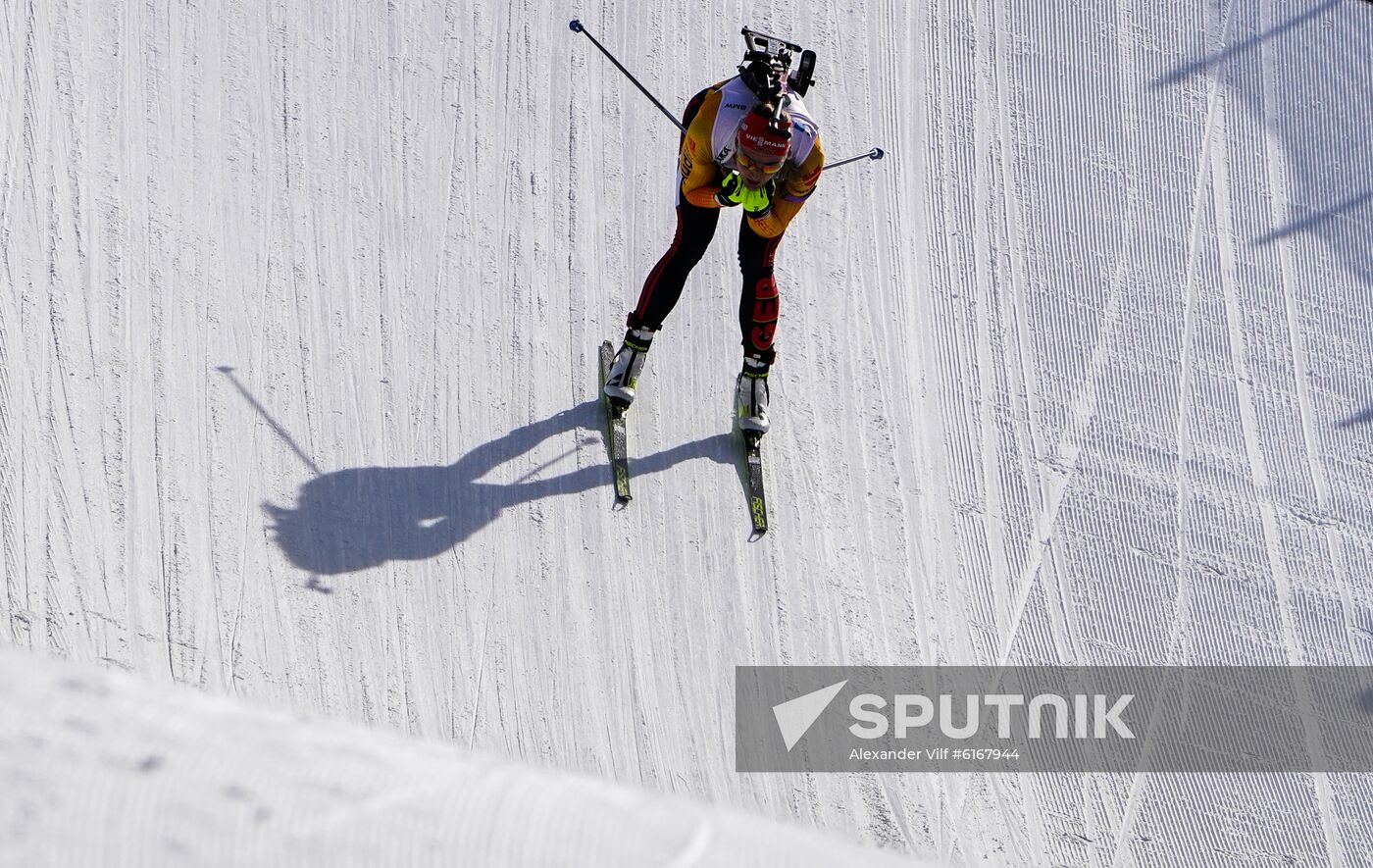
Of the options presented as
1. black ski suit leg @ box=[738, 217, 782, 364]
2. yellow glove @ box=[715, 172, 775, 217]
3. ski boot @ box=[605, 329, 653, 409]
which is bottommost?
ski boot @ box=[605, 329, 653, 409]

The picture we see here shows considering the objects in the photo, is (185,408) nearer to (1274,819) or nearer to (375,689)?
(375,689)

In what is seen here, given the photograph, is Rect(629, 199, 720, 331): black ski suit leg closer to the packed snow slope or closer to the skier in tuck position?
the skier in tuck position

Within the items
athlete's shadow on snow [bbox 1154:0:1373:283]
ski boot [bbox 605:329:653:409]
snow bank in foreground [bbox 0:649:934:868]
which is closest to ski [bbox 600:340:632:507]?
ski boot [bbox 605:329:653:409]

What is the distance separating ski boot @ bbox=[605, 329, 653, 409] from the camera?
534 centimetres

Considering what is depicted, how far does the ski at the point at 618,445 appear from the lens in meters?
5.21

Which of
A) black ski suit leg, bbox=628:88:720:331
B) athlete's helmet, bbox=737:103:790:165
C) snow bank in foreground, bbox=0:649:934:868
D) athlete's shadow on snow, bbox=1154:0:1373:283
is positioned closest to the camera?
snow bank in foreground, bbox=0:649:934:868

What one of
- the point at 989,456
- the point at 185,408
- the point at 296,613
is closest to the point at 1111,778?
the point at 989,456

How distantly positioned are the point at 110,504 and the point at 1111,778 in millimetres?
3714

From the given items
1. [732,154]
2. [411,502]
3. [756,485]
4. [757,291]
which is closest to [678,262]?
[757,291]

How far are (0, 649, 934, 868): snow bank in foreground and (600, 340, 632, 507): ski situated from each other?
3.44 meters

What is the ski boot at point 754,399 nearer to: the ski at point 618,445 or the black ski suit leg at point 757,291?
the black ski suit leg at point 757,291

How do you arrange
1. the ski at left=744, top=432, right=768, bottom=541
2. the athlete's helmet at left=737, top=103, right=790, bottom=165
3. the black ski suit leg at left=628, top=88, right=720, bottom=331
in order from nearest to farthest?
the athlete's helmet at left=737, top=103, right=790, bottom=165 < the black ski suit leg at left=628, top=88, right=720, bottom=331 < the ski at left=744, top=432, right=768, bottom=541

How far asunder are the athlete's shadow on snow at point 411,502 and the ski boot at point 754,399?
399 mm

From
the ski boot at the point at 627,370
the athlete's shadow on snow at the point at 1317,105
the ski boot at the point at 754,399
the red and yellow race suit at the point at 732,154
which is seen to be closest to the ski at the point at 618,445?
the ski boot at the point at 627,370
